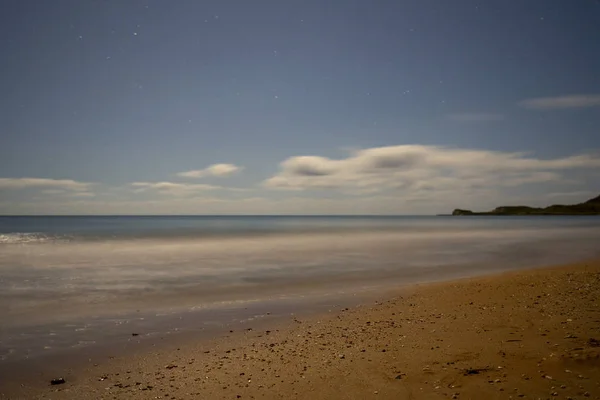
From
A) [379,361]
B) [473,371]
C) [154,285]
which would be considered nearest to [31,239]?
[154,285]

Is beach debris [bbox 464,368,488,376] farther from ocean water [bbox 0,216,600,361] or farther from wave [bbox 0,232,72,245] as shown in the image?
wave [bbox 0,232,72,245]

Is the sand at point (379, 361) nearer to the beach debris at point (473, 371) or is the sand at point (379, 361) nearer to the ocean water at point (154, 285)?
the beach debris at point (473, 371)

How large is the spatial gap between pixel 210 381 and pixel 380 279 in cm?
1341

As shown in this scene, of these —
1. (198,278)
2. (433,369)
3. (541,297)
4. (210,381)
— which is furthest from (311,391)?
(198,278)

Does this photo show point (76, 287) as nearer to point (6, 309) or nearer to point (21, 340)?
point (6, 309)

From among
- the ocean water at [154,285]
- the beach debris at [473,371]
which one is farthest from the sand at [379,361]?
the ocean water at [154,285]

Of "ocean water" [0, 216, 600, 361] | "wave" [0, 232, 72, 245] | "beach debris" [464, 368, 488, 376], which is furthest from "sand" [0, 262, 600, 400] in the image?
"wave" [0, 232, 72, 245]

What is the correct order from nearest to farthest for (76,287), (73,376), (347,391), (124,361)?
(347,391)
(73,376)
(124,361)
(76,287)

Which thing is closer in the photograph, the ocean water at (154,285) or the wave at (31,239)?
the ocean water at (154,285)

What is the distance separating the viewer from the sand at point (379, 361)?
6.14m

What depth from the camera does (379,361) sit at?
7.33 m

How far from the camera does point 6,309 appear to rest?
13.5m

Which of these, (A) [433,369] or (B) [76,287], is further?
(B) [76,287]

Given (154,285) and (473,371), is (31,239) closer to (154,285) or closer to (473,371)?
(154,285)
